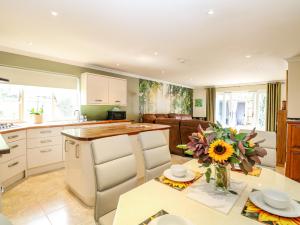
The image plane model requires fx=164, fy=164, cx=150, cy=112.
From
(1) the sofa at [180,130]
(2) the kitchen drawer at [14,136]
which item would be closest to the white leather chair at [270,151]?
(1) the sofa at [180,130]

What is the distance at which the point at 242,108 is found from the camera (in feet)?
24.2

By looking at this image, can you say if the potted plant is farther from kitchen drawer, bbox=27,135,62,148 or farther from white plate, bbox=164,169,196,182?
white plate, bbox=164,169,196,182

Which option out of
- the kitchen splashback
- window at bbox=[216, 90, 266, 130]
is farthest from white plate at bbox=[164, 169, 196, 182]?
window at bbox=[216, 90, 266, 130]

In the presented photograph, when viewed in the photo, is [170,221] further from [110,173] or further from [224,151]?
[110,173]

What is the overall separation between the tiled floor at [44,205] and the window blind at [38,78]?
1.94 m

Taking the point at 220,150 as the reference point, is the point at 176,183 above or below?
below

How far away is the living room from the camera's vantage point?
0.91 meters

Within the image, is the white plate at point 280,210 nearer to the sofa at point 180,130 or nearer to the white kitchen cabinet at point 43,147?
the sofa at point 180,130

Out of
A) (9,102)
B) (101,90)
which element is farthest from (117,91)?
(9,102)

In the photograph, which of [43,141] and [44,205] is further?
[43,141]

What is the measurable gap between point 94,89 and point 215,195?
147 inches

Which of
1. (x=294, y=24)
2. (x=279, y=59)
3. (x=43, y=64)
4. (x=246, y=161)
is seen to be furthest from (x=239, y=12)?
(x=43, y=64)

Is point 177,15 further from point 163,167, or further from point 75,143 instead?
point 75,143

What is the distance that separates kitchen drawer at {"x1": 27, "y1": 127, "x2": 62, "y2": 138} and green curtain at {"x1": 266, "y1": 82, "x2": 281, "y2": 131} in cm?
712
